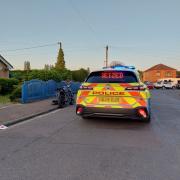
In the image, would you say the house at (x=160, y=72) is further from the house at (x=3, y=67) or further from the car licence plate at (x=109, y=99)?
the car licence plate at (x=109, y=99)

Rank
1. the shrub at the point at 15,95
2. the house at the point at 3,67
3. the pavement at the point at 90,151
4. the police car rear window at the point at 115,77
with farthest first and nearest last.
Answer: the house at the point at 3,67 → the shrub at the point at 15,95 → the police car rear window at the point at 115,77 → the pavement at the point at 90,151

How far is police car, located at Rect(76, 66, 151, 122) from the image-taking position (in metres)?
6.93

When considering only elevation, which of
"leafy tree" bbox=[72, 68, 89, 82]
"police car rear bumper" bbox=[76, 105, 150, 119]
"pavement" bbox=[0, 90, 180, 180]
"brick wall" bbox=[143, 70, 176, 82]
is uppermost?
"brick wall" bbox=[143, 70, 176, 82]

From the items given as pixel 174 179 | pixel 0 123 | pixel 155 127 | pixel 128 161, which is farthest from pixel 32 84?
pixel 174 179

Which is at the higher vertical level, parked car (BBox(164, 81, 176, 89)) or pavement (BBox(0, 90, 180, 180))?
parked car (BBox(164, 81, 176, 89))

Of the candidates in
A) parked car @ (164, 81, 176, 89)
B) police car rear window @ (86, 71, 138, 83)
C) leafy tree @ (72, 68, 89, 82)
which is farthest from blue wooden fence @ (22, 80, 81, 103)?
parked car @ (164, 81, 176, 89)

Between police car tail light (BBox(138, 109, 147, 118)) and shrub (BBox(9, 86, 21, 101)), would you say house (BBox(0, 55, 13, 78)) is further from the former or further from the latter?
police car tail light (BBox(138, 109, 147, 118))

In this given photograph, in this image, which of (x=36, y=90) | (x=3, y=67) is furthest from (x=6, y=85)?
(x=3, y=67)

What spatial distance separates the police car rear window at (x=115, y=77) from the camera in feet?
23.5

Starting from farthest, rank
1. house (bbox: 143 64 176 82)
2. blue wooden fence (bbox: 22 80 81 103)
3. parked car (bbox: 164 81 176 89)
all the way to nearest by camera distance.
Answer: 1. house (bbox: 143 64 176 82)
2. parked car (bbox: 164 81 176 89)
3. blue wooden fence (bbox: 22 80 81 103)

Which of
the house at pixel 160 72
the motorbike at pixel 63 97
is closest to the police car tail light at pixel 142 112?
the motorbike at pixel 63 97

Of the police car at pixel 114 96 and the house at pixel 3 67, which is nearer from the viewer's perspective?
the police car at pixel 114 96

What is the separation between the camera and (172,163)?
428 cm

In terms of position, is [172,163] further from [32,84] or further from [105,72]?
[32,84]
